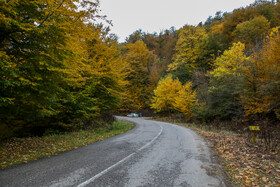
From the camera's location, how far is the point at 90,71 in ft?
31.5

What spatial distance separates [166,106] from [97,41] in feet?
64.7

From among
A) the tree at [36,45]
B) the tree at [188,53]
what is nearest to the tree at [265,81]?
the tree at [36,45]

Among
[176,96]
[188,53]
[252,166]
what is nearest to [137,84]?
[188,53]

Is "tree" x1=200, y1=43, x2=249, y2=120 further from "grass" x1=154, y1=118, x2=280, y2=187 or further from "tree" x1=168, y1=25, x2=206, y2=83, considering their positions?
"tree" x1=168, y1=25, x2=206, y2=83

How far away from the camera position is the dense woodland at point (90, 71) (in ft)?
16.7

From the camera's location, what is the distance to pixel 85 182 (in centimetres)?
376

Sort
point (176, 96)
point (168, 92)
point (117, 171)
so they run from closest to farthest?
point (117, 171)
point (176, 96)
point (168, 92)

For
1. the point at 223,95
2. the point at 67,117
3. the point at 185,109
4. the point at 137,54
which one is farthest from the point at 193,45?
the point at 67,117

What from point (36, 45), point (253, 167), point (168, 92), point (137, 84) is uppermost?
point (137, 84)

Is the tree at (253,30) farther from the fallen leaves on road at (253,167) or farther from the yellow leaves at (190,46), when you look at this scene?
the fallen leaves on road at (253,167)

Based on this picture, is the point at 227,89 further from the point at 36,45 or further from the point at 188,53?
the point at 188,53

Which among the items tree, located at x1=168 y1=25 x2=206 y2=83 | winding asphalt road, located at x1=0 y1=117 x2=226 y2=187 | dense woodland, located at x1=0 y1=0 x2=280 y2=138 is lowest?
winding asphalt road, located at x1=0 y1=117 x2=226 y2=187

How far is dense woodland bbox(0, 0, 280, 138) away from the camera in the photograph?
510cm

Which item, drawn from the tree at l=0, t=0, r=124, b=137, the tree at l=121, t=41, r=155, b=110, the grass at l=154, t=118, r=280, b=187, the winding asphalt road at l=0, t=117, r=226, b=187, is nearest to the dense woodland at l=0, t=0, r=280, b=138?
the tree at l=0, t=0, r=124, b=137
